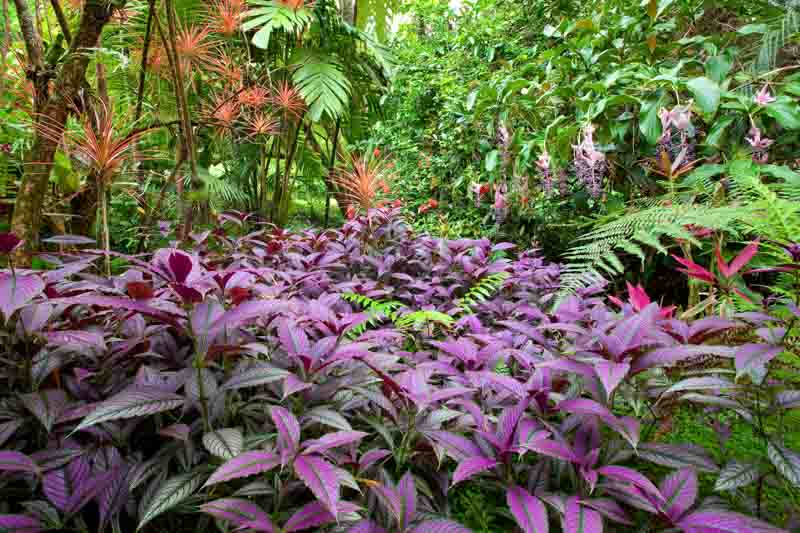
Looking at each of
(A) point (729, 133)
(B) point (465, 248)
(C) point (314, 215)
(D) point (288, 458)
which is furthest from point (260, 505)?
(C) point (314, 215)

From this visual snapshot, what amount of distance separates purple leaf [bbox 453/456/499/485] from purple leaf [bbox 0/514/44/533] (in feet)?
1.76

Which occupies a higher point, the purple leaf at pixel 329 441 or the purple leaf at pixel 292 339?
the purple leaf at pixel 292 339

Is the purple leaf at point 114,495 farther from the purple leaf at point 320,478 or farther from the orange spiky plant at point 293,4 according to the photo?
the orange spiky plant at point 293,4

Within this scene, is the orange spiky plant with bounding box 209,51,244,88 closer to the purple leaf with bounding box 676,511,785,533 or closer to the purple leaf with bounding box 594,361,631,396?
the purple leaf with bounding box 594,361,631,396

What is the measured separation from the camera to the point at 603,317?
1046 millimetres

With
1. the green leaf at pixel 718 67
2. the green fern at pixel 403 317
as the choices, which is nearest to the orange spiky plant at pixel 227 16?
the green fern at pixel 403 317

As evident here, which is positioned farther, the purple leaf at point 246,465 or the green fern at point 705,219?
the green fern at point 705,219

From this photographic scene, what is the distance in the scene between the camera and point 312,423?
30.7 inches

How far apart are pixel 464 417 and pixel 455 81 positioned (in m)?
4.54

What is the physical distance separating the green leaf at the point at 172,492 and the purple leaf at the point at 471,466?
0.37 metres

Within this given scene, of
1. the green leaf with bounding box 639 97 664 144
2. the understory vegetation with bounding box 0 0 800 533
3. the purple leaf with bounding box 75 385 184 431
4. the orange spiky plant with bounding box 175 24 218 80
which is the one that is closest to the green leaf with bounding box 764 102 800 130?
the understory vegetation with bounding box 0 0 800 533

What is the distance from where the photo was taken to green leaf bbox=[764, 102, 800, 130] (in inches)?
69.1

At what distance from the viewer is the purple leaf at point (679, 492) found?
0.63m

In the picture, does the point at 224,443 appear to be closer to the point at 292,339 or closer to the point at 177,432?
the point at 177,432
